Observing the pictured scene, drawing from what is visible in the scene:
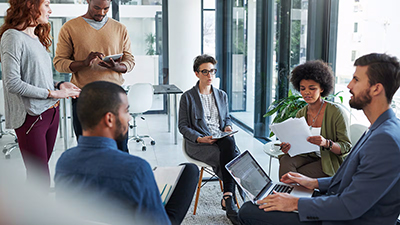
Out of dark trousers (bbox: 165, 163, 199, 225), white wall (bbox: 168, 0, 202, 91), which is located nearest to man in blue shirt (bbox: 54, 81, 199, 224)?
dark trousers (bbox: 165, 163, 199, 225)

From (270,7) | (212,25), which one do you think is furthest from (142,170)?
(270,7)

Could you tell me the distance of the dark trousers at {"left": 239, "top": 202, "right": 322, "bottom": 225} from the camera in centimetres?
150

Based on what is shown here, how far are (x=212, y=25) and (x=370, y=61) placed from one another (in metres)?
2.73

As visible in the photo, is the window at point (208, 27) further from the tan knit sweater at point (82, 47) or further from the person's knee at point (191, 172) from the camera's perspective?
the person's knee at point (191, 172)

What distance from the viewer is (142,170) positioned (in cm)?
111

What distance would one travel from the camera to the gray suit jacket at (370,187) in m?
1.30

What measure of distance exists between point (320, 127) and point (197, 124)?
3.09 ft

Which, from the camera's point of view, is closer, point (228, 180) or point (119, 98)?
point (119, 98)

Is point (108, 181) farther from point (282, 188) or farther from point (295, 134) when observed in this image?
point (295, 134)

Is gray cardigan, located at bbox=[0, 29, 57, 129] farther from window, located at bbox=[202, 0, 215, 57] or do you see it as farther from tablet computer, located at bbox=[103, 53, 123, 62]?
window, located at bbox=[202, 0, 215, 57]

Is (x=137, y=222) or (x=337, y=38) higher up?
(x=337, y=38)

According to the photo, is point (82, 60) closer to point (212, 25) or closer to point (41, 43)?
point (41, 43)

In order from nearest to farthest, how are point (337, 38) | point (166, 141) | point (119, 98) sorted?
point (119, 98), point (337, 38), point (166, 141)

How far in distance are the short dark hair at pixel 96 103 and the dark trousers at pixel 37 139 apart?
1.23 m
